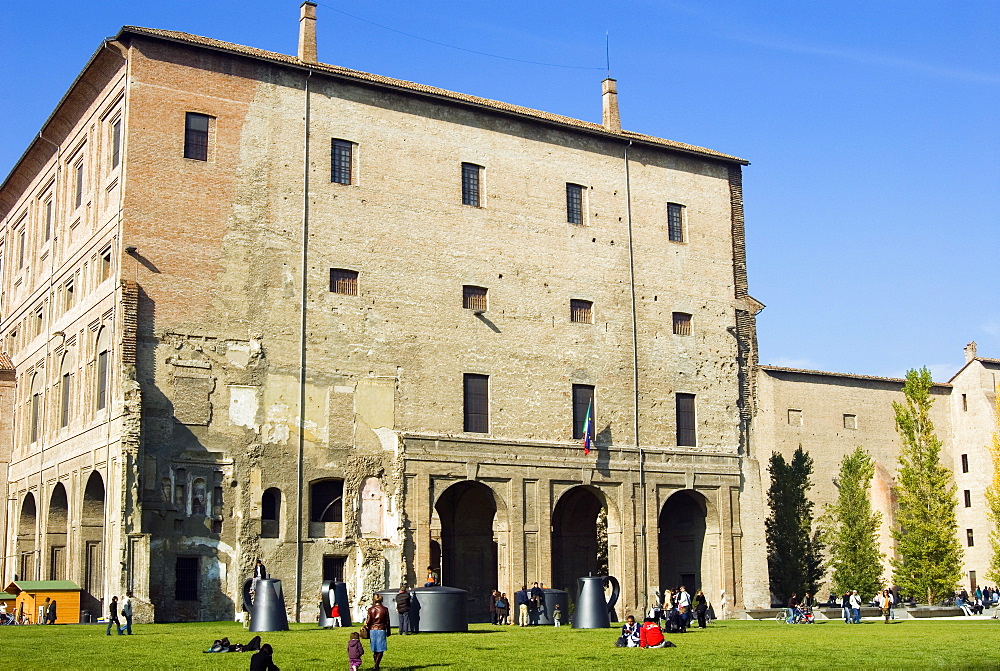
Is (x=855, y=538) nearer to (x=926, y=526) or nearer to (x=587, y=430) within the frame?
(x=926, y=526)

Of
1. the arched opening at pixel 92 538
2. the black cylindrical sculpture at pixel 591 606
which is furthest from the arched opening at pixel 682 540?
the arched opening at pixel 92 538

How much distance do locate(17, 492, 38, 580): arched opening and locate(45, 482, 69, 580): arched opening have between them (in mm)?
2931

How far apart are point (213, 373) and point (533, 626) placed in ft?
36.9

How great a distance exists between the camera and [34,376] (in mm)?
42344

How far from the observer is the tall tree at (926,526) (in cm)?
4403

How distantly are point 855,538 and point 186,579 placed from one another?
988 inches

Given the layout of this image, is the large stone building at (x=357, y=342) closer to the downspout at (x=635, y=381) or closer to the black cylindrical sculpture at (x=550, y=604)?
the downspout at (x=635, y=381)

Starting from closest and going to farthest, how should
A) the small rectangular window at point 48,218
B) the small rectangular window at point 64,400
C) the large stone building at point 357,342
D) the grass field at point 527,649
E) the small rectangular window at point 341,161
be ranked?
the grass field at point 527,649 → the large stone building at point 357,342 → the small rectangular window at point 341,161 → the small rectangular window at point 64,400 → the small rectangular window at point 48,218

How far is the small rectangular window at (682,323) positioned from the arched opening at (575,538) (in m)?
6.50

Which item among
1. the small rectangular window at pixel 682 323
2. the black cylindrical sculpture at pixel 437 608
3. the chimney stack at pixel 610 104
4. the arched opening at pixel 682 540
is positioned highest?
the chimney stack at pixel 610 104

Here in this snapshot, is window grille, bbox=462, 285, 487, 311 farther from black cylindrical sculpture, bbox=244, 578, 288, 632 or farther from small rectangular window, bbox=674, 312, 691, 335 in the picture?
black cylindrical sculpture, bbox=244, 578, 288, 632

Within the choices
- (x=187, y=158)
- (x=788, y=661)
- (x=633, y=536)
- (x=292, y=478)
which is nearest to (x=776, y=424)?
(x=633, y=536)

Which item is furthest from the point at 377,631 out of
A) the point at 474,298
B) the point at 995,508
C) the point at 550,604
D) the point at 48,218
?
the point at 995,508

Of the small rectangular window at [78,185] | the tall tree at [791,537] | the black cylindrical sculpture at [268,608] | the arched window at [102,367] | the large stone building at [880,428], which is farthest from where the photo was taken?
the large stone building at [880,428]
